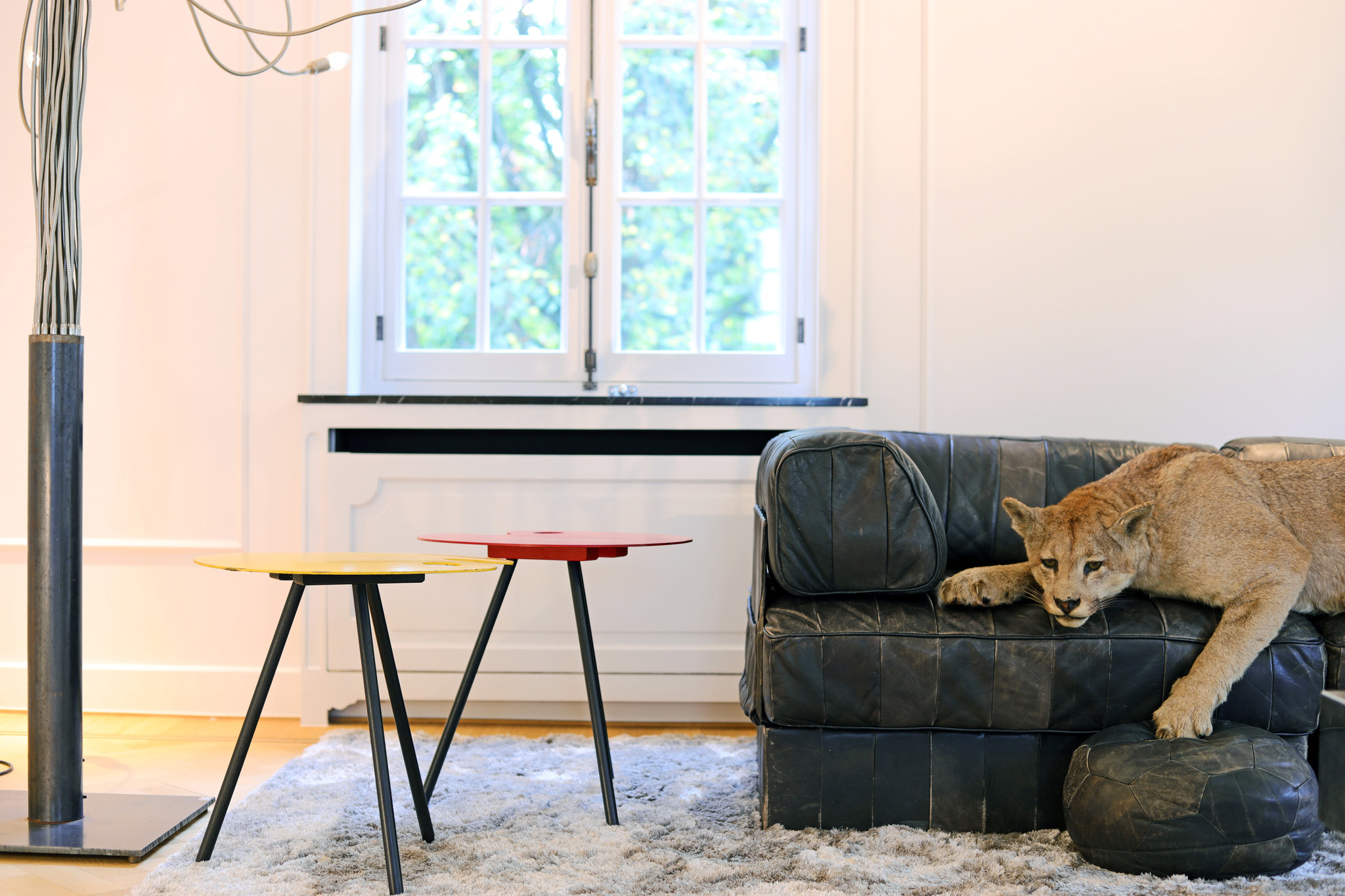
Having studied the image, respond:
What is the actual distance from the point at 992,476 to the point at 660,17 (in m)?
1.79

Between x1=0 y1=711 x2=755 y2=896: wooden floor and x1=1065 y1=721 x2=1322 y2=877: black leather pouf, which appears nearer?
x1=1065 y1=721 x2=1322 y2=877: black leather pouf

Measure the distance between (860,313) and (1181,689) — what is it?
1489 mm

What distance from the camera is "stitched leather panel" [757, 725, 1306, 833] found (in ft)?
6.01

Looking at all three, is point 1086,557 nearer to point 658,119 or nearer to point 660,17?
point 658,119

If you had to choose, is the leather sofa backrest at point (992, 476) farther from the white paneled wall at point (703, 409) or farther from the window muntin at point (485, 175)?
the window muntin at point (485, 175)

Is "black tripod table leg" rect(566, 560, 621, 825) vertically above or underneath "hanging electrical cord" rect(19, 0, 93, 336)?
underneath

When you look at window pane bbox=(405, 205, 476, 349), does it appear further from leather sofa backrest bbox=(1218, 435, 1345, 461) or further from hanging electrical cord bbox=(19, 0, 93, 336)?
leather sofa backrest bbox=(1218, 435, 1345, 461)

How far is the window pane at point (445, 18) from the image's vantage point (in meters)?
3.03

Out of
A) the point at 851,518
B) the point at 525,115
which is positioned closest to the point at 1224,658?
the point at 851,518

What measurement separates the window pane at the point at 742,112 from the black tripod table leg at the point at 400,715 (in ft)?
6.17

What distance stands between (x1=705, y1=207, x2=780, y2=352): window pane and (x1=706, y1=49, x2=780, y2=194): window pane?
134 mm

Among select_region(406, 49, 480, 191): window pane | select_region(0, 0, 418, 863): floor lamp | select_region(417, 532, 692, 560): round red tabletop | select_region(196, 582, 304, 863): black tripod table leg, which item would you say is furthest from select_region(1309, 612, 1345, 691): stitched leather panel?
select_region(406, 49, 480, 191): window pane

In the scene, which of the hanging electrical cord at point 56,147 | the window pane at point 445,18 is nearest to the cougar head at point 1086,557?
the hanging electrical cord at point 56,147

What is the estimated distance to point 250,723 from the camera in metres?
1.66
